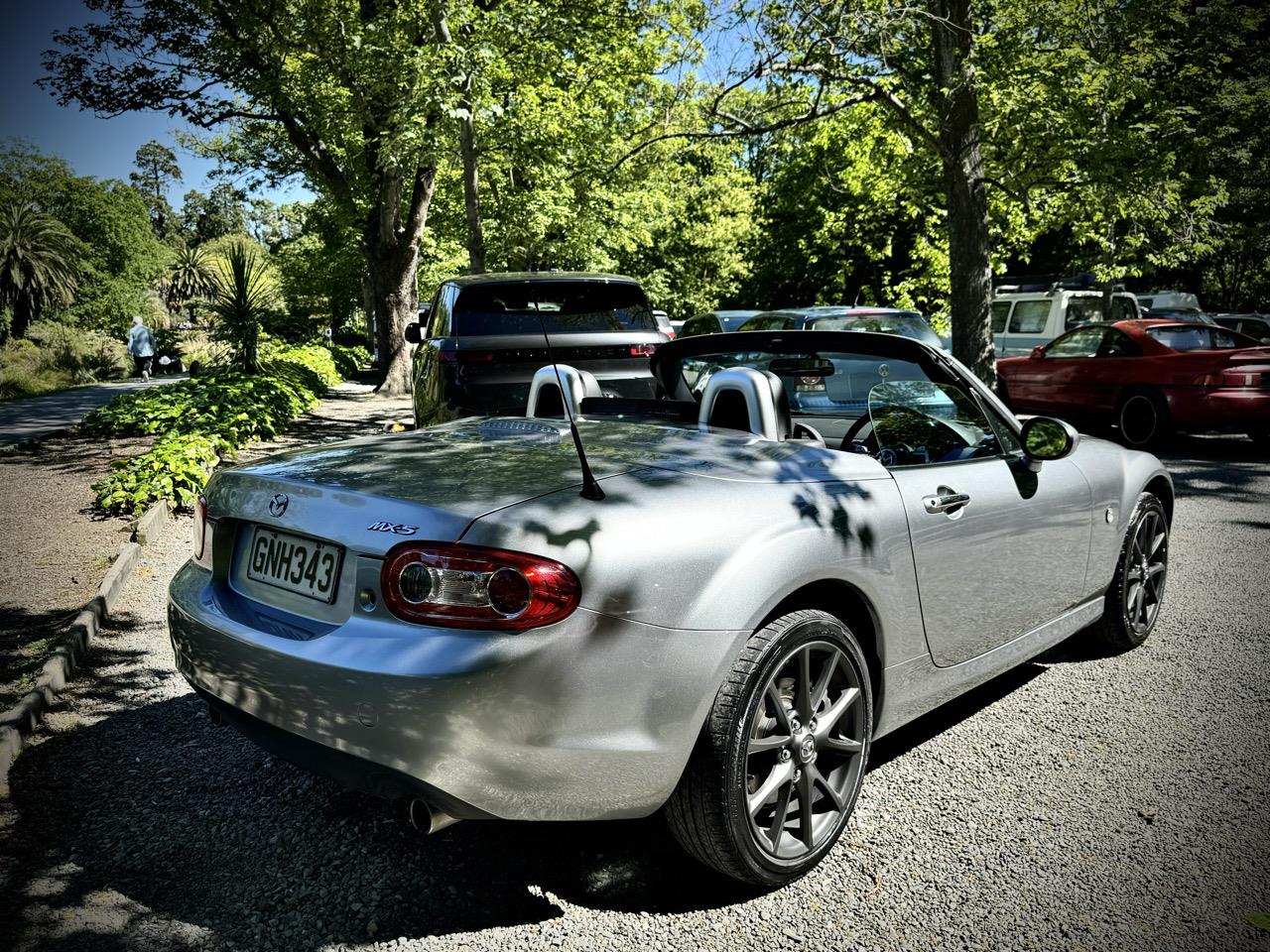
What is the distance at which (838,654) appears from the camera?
9.18ft

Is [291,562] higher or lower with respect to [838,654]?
higher

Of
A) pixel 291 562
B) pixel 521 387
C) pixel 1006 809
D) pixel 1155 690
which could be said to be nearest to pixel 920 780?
pixel 1006 809

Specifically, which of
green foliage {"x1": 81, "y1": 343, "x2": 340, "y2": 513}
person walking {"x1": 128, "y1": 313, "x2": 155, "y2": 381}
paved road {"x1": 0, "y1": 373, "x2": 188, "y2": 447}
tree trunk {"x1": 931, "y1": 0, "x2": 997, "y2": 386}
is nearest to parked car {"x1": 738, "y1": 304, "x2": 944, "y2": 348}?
tree trunk {"x1": 931, "y1": 0, "x2": 997, "y2": 386}

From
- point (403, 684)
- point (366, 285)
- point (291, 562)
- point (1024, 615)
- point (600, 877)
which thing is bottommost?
point (600, 877)

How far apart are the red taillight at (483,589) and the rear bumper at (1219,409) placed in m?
11.5

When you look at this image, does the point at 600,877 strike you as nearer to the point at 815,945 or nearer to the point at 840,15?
the point at 815,945

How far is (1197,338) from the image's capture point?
478 inches

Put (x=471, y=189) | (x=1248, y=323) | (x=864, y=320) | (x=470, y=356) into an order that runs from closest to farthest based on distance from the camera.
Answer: (x=470, y=356), (x=864, y=320), (x=471, y=189), (x=1248, y=323)

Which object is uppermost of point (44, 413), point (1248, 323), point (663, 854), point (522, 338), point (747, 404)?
point (1248, 323)

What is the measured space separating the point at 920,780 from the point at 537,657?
1837 millimetres

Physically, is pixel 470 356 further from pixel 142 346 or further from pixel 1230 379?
pixel 142 346

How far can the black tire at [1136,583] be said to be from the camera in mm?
4465

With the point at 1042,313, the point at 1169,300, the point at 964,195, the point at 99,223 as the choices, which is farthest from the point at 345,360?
the point at 99,223

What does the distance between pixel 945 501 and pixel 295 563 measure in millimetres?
2064
